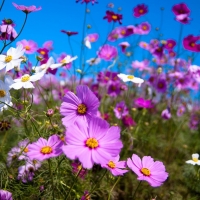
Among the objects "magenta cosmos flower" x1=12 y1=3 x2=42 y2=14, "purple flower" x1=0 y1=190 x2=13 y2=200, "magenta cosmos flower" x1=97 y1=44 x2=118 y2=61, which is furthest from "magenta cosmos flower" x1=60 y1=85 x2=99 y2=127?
"magenta cosmos flower" x1=97 y1=44 x2=118 y2=61

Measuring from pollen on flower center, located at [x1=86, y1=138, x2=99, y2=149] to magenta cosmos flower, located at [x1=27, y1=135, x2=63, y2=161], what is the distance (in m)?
0.07

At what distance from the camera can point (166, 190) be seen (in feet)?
5.56

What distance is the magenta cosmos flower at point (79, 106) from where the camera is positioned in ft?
2.83

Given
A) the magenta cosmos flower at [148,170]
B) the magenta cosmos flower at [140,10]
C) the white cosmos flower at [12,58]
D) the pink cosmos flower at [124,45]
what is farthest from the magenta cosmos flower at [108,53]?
the magenta cosmos flower at [148,170]

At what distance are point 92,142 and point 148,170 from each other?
254 mm

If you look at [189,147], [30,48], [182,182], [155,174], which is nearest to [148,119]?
[189,147]

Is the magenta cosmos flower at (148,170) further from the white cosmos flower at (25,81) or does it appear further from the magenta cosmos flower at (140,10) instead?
the magenta cosmos flower at (140,10)

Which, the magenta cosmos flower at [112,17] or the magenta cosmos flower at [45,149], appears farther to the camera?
the magenta cosmos flower at [112,17]

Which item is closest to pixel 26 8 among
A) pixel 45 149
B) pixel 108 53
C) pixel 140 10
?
pixel 45 149

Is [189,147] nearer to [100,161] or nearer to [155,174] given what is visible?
[155,174]

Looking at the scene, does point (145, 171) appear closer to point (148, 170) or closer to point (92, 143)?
point (148, 170)

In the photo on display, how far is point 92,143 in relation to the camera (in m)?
0.76

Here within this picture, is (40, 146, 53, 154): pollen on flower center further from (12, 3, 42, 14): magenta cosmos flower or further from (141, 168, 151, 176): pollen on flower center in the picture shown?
(12, 3, 42, 14): magenta cosmos flower

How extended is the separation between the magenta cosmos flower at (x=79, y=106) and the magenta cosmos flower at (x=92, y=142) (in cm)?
9
